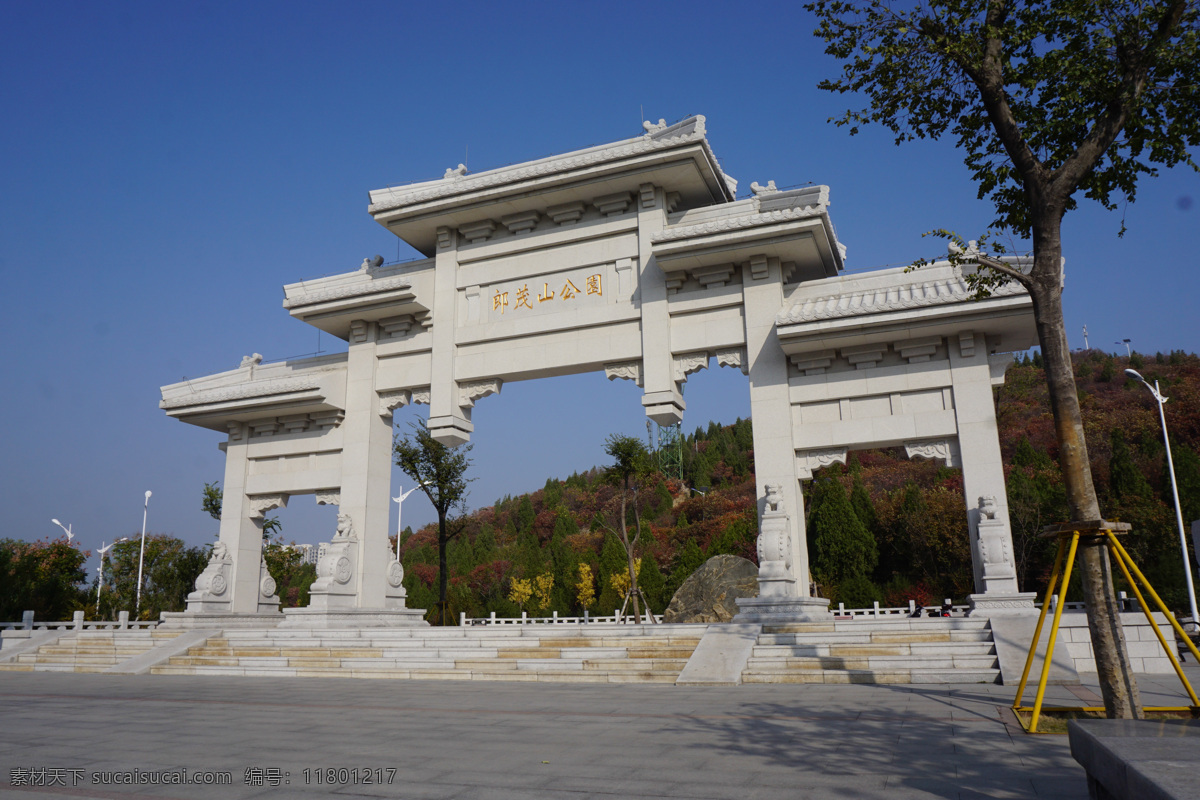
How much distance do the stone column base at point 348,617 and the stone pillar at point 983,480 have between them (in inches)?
341

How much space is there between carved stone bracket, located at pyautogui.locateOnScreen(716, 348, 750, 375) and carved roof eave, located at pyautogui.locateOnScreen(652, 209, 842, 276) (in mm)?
1441

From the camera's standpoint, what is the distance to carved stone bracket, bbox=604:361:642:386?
12.7 meters


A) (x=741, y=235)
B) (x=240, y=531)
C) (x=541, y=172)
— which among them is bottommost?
(x=240, y=531)

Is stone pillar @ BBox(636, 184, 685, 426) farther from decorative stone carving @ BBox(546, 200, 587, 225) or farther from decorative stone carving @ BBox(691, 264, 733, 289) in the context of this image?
decorative stone carving @ BBox(546, 200, 587, 225)

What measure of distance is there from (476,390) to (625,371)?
2778mm

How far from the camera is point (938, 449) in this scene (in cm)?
1112

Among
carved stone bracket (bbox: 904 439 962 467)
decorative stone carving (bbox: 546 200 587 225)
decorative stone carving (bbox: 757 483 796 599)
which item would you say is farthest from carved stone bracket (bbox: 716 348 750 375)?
decorative stone carving (bbox: 546 200 587 225)

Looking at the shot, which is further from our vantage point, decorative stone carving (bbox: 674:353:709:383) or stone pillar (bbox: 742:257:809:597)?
decorative stone carving (bbox: 674:353:709:383)

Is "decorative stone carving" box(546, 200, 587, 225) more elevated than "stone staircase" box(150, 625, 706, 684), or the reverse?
"decorative stone carving" box(546, 200, 587, 225)

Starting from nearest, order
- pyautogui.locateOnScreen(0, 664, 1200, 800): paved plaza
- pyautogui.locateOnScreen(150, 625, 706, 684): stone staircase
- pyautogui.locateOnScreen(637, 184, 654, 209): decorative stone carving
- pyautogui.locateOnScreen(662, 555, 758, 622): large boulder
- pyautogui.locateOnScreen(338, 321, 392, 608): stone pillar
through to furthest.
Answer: pyautogui.locateOnScreen(0, 664, 1200, 800): paved plaza < pyautogui.locateOnScreen(150, 625, 706, 684): stone staircase < pyautogui.locateOnScreen(637, 184, 654, 209): decorative stone carving < pyautogui.locateOnScreen(338, 321, 392, 608): stone pillar < pyautogui.locateOnScreen(662, 555, 758, 622): large boulder

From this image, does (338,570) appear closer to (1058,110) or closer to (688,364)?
(688,364)

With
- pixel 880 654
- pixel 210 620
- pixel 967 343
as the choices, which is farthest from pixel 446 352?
pixel 880 654

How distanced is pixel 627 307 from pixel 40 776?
10013 mm

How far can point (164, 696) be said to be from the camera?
8.02 meters
